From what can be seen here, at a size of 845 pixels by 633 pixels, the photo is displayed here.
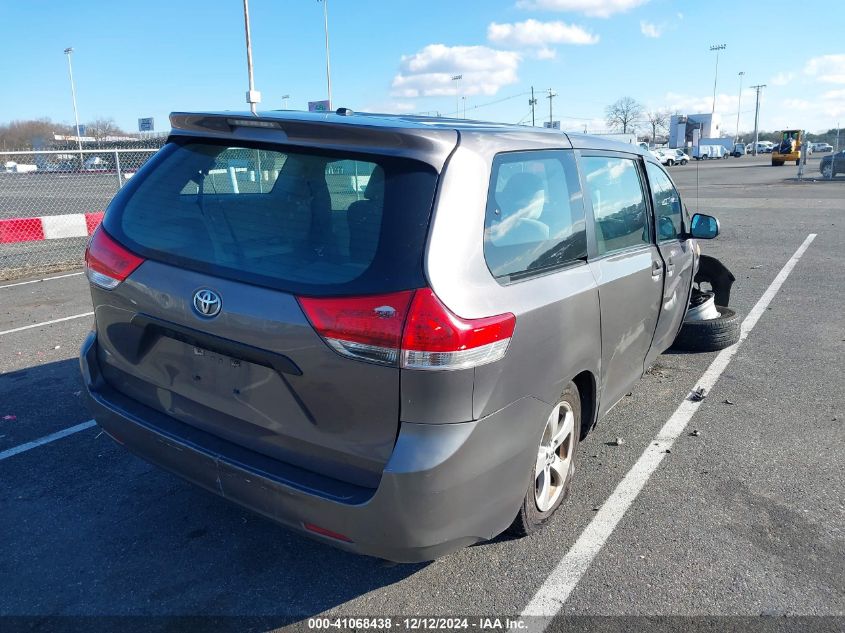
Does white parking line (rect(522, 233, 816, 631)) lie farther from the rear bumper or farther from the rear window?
the rear window

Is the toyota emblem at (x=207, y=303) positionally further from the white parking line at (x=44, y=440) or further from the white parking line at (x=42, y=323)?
the white parking line at (x=42, y=323)

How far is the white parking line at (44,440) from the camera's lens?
13.0ft

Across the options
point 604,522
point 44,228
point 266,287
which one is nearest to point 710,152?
point 44,228

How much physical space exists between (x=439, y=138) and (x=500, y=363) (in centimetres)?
85

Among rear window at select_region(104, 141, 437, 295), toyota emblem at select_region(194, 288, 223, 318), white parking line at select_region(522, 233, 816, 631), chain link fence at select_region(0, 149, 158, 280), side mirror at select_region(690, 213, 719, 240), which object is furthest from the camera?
chain link fence at select_region(0, 149, 158, 280)

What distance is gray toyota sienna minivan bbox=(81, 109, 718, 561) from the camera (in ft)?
7.46

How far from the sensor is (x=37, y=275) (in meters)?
9.95

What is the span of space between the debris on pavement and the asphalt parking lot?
94 mm

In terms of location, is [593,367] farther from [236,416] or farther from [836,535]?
[236,416]

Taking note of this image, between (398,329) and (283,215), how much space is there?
73cm

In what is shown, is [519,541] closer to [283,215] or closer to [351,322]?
[351,322]

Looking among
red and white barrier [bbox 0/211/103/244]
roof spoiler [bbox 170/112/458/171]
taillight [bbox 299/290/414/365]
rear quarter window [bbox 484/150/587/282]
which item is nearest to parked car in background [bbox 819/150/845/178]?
red and white barrier [bbox 0/211/103/244]

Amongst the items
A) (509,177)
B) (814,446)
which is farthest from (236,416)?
(814,446)

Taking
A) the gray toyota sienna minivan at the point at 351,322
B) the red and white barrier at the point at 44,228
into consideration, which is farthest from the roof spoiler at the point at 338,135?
the red and white barrier at the point at 44,228
